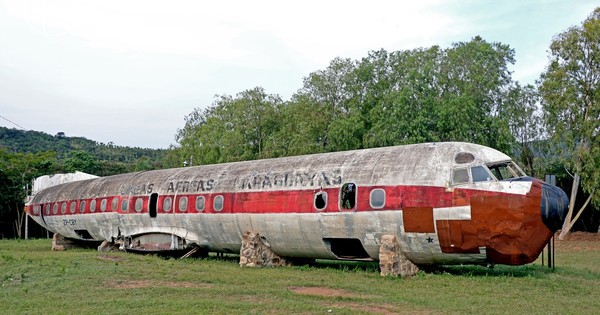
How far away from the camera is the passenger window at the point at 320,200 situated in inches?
861

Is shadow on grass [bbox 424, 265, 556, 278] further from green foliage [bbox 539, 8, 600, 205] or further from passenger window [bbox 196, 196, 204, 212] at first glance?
green foliage [bbox 539, 8, 600, 205]

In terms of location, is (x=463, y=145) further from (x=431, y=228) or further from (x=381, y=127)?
(x=381, y=127)

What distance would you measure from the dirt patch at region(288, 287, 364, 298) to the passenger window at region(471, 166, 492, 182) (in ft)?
18.9

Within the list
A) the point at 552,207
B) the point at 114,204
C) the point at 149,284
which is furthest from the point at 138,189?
the point at 552,207

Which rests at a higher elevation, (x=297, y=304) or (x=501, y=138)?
(x=501, y=138)

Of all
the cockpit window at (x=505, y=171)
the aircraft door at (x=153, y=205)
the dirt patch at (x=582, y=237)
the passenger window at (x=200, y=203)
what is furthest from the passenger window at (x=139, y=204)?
the dirt patch at (x=582, y=237)

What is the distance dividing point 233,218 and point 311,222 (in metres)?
4.52

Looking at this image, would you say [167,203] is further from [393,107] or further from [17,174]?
[17,174]

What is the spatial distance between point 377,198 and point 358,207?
799mm

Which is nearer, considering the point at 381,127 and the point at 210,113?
the point at 381,127

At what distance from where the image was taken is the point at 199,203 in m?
26.9

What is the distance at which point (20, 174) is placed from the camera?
5809 cm

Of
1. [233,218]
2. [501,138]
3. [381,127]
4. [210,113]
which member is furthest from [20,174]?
[501,138]

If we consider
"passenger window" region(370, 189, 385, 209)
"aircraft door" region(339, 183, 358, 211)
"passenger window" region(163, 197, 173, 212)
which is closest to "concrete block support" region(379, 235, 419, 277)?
"passenger window" region(370, 189, 385, 209)
